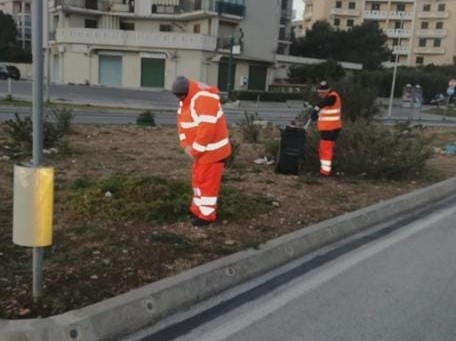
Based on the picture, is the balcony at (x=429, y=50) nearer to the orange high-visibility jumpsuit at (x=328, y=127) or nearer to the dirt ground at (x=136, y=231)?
the dirt ground at (x=136, y=231)

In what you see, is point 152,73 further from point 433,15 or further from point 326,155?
point 433,15

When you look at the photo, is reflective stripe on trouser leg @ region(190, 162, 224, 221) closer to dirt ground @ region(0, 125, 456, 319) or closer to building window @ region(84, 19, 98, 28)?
dirt ground @ region(0, 125, 456, 319)

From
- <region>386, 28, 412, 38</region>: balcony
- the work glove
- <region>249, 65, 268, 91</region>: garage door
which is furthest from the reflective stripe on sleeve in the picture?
<region>386, 28, 412, 38</region>: balcony

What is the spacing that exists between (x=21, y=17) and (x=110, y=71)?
39.8 meters

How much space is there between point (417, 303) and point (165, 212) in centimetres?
291

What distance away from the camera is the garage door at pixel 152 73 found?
5347 centimetres

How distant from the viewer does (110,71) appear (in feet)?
179

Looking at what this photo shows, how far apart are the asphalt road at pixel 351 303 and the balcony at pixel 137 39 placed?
47055 millimetres

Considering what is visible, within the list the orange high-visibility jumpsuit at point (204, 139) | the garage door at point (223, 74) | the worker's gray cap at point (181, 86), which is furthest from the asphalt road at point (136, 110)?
the worker's gray cap at point (181, 86)

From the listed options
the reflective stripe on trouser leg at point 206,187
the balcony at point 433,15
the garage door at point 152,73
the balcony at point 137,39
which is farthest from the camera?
the balcony at point 433,15

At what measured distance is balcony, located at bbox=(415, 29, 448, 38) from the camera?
10306cm

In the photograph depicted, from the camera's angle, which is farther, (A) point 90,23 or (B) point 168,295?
(A) point 90,23

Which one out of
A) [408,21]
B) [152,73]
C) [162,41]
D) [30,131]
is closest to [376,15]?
[408,21]

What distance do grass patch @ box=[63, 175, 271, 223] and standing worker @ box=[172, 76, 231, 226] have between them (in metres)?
0.35
